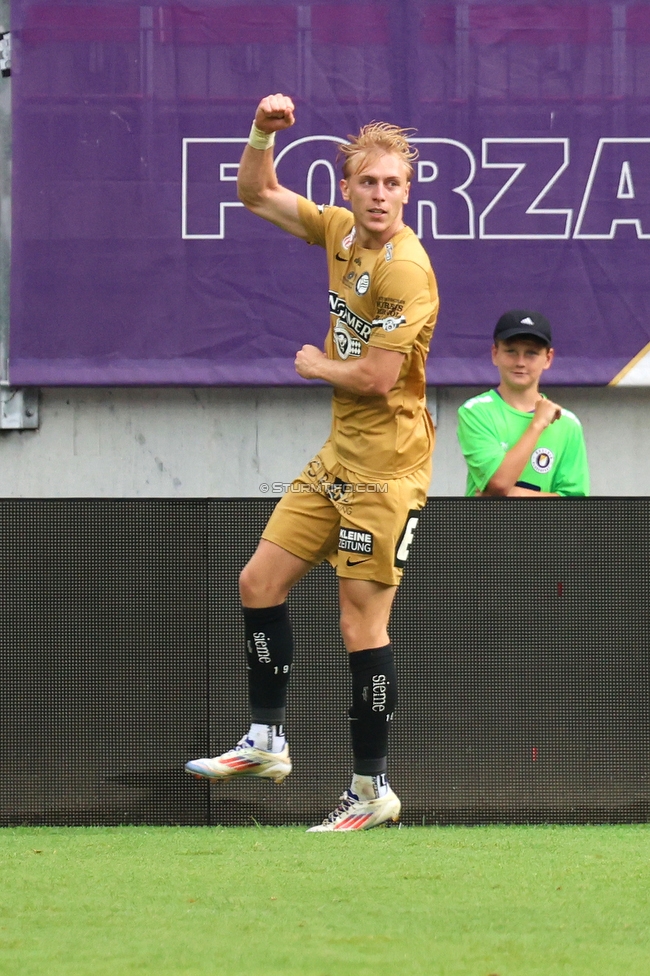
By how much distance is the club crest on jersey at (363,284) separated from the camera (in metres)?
4.34

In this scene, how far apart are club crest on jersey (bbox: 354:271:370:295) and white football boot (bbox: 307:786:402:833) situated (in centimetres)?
154

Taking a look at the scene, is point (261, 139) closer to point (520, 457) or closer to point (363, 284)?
point (363, 284)

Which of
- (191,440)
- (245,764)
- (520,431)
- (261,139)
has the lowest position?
(245,764)

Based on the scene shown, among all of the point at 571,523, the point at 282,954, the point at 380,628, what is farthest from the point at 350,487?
the point at 282,954

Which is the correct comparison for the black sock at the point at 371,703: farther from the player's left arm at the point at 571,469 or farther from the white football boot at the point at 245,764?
the player's left arm at the point at 571,469

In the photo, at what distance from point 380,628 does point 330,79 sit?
4230 mm

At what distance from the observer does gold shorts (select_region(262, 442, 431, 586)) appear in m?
4.35

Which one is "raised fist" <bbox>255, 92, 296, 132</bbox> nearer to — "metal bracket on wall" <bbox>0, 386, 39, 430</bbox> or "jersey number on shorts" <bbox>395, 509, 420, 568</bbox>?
"jersey number on shorts" <bbox>395, 509, 420, 568</bbox>

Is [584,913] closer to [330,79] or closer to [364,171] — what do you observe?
[364,171]

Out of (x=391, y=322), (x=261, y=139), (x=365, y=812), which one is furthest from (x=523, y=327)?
(x=365, y=812)

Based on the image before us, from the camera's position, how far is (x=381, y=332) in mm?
4223

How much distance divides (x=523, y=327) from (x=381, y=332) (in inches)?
61.2

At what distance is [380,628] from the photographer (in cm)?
448

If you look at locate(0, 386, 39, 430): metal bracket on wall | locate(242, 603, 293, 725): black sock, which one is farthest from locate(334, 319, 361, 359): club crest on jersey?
locate(0, 386, 39, 430): metal bracket on wall
